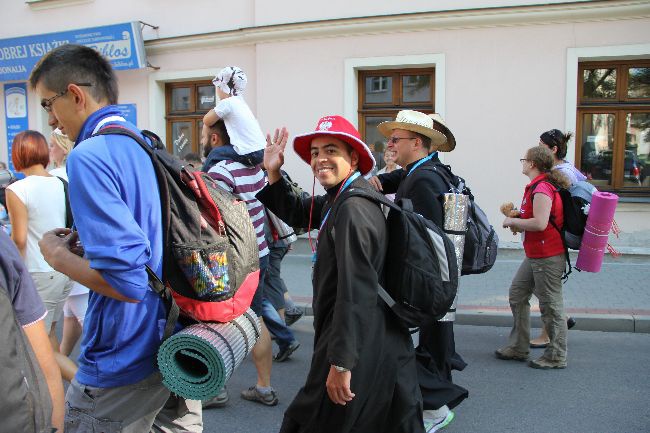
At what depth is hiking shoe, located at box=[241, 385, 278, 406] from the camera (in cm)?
412

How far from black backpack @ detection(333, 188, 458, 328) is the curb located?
12.1 ft

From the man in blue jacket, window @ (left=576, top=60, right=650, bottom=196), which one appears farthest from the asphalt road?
window @ (left=576, top=60, right=650, bottom=196)

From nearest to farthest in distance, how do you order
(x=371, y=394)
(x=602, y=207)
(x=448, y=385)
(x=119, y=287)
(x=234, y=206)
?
(x=119, y=287) → (x=234, y=206) → (x=371, y=394) → (x=448, y=385) → (x=602, y=207)

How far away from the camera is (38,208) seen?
3.75 m

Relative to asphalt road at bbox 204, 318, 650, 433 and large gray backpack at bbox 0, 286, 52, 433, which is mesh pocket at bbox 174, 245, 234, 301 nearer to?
large gray backpack at bbox 0, 286, 52, 433

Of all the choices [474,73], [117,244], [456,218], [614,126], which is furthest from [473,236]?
[614,126]

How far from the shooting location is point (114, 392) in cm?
192

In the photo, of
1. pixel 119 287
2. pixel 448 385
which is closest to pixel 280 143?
pixel 119 287

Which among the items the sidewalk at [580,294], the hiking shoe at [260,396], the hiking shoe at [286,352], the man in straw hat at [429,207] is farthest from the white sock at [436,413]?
the sidewalk at [580,294]

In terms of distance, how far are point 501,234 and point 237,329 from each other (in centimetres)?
778

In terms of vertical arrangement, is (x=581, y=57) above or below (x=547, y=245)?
above

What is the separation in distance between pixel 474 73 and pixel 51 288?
7.04 meters

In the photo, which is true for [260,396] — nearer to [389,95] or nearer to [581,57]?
[389,95]

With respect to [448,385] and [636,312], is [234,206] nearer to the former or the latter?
[448,385]
